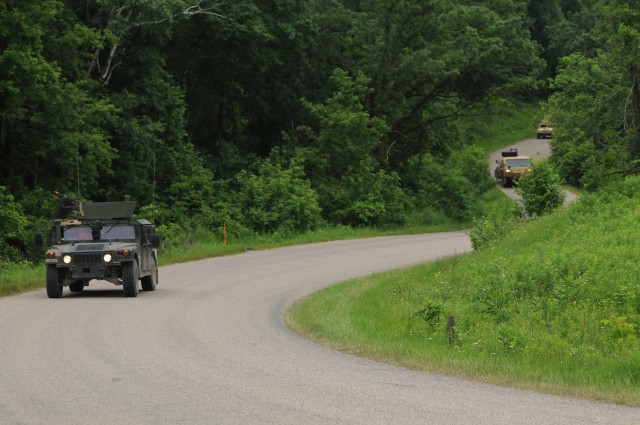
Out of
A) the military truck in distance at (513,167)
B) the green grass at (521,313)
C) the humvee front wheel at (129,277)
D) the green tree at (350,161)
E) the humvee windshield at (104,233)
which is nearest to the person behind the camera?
the green grass at (521,313)

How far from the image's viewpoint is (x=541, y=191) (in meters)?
39.2

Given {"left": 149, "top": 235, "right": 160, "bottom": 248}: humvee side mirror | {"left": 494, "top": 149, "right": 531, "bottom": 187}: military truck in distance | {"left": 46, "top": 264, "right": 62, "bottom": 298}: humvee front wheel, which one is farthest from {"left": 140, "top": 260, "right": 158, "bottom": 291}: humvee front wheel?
{"left": 494, "top": 149, "right": 531, "bottom": 187}: military truck in distance

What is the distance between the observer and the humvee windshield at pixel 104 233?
24.0m

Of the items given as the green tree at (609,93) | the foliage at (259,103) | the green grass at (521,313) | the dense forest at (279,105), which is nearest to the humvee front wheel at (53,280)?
the green grass at (521,313)

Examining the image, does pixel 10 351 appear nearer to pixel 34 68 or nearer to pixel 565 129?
pixel 34 68

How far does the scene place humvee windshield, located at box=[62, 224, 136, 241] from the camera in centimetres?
2403

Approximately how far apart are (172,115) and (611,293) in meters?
31.4

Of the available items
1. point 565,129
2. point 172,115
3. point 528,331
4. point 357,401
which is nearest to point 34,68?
point 172,115

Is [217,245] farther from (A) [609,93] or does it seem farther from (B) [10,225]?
(A) [609,93]

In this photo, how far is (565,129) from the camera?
40562mm

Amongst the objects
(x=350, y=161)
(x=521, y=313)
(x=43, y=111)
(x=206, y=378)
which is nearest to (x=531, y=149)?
(x=350, y=161)

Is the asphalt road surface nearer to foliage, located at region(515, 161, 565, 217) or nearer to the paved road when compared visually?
foliage, located at region(515, 161, 565, 217)

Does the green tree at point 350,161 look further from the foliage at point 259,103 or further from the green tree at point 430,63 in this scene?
the green tree at point 430,63

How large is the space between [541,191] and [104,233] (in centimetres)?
2059
